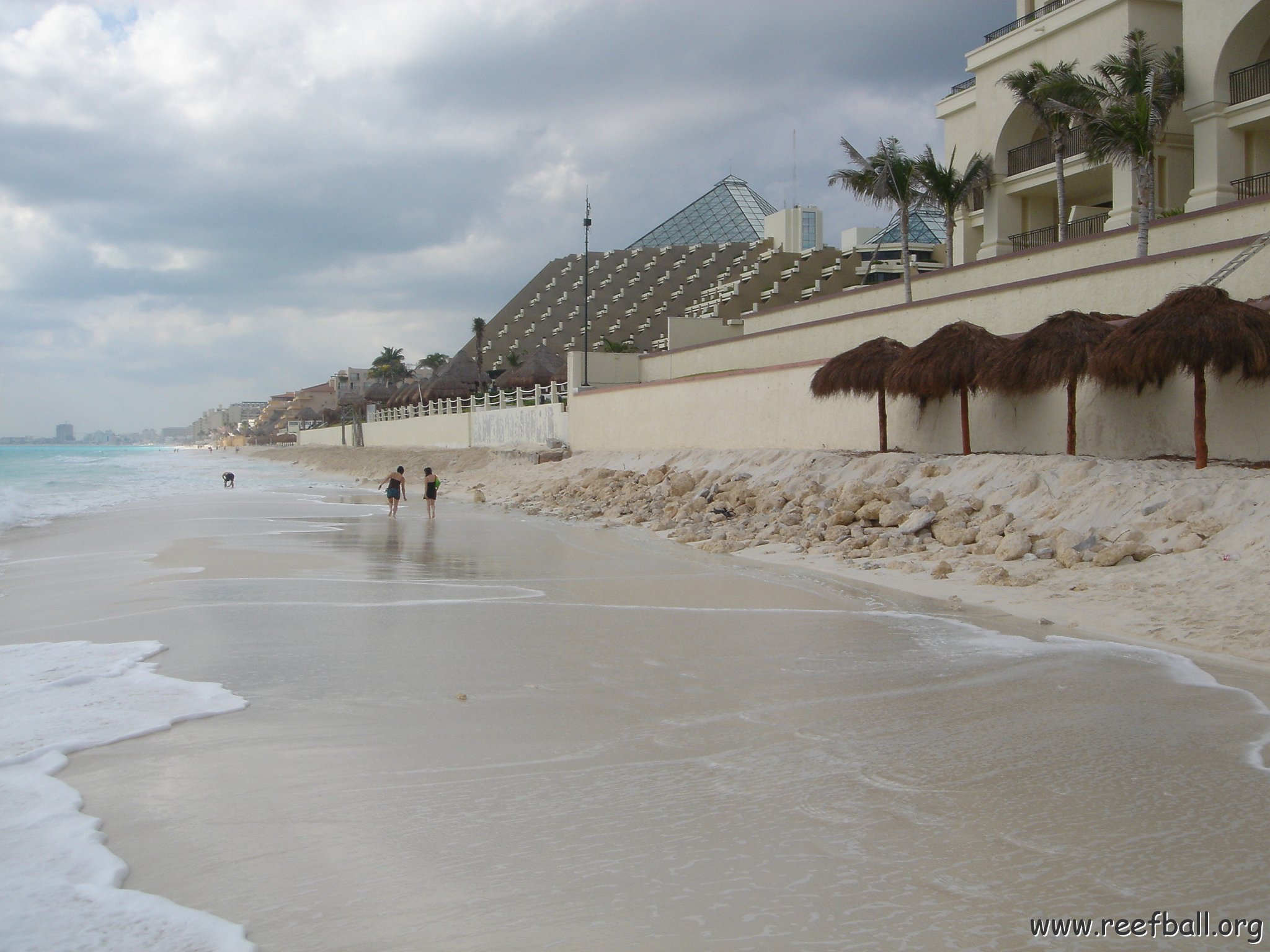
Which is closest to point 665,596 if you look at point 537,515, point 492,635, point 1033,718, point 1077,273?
point 492,635

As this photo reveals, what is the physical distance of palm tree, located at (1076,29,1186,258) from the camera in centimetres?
1839

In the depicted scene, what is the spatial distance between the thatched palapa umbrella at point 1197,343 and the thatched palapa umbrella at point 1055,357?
3.27ft

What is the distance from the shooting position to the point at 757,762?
4.52 m

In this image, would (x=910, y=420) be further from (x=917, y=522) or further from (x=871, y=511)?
(x=917, y=522)

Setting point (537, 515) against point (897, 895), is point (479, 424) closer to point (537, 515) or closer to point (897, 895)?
point (537, 515)

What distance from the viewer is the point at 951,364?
15039mm

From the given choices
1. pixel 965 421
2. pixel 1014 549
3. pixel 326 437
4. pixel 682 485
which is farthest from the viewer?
pixel 326 437

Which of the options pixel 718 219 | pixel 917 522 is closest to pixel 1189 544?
pixel 917 522

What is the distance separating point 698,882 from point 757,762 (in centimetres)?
129

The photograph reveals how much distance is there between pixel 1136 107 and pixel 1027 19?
8.64m

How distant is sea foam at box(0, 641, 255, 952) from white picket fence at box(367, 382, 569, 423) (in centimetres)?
2659

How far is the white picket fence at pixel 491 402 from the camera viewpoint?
113 ft

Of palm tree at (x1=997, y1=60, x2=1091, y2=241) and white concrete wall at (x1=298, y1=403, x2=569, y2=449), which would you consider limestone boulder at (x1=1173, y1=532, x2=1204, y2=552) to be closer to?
palm tree at (x1=997, y1=60, x2=1091, y2=241)

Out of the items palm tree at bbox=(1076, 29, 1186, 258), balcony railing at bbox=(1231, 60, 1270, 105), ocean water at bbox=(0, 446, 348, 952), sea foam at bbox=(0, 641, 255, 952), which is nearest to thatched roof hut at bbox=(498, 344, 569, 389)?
palm tree at bbox=(1076, 29, 1186, 258)
